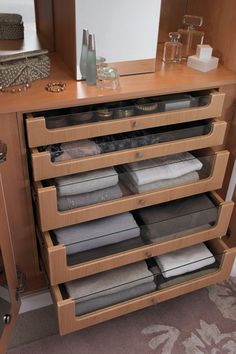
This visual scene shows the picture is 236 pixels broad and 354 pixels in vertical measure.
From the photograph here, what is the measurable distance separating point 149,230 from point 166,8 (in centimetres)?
87

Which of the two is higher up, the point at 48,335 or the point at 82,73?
the point at 82,73

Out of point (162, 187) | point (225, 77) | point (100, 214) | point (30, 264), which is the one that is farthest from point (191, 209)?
point (30, 264)

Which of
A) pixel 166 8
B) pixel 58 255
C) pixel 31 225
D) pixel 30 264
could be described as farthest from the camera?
pixel 166 8

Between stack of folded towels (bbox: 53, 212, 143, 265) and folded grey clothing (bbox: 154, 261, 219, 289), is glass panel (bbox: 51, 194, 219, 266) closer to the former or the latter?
stack of folded towels (bbox: 53, 212, 143, 265)

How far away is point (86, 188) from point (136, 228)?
0.25 metres

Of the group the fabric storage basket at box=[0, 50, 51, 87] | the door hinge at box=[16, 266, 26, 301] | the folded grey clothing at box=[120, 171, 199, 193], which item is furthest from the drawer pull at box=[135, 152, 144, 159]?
the door hinge at box=[16, 266, 26, 301]

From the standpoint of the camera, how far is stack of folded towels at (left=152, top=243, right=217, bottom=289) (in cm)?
137

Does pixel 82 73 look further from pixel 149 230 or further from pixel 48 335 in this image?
pixel 48 335

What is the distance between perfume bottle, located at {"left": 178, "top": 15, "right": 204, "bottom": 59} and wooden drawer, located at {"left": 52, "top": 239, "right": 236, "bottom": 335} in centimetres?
74

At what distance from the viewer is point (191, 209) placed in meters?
1.37

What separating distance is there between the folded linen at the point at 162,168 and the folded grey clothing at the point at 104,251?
9.2 inches

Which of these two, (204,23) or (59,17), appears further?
(204,23)

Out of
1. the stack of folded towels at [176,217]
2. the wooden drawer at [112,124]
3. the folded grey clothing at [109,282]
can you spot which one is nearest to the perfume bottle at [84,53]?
the wooden drawer at [112,124]

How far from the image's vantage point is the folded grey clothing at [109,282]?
1267 mm
